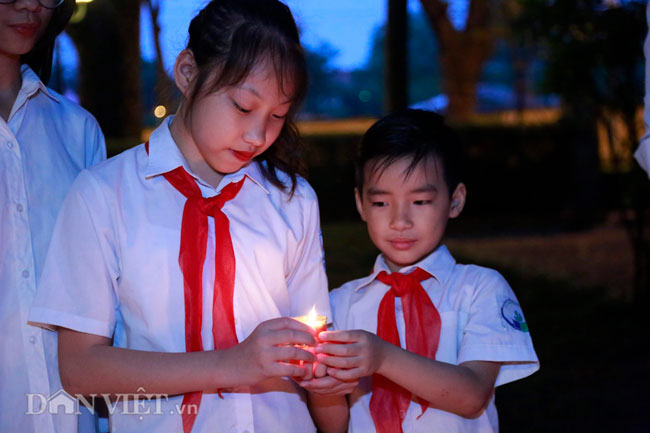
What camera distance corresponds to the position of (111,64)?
1014 cm

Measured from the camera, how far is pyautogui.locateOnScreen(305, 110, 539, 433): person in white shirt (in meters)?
2.33

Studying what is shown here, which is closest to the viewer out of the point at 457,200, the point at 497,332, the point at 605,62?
the point at 497,332

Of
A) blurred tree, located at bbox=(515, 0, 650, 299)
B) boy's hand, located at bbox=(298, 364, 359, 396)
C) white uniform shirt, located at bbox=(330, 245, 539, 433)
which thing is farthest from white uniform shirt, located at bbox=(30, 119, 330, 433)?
blurred tree, located at bbox=(515, 0, 650, 299)

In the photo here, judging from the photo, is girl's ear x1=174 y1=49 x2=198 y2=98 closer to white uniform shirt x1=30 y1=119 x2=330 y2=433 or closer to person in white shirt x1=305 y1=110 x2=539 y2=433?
white uniform shirt x1=30 y1=119 x2=330 y2=433

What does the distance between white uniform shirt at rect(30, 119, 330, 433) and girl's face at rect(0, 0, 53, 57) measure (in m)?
0.52

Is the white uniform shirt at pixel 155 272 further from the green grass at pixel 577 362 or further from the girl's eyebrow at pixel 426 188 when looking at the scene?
the green grass at pixel 577 362

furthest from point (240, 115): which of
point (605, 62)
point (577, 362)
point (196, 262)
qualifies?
point (605, 62)

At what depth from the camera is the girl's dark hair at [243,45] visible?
2074mm

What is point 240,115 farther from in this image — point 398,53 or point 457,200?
point 398,53

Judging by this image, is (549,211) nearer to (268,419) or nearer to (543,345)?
(543,345)

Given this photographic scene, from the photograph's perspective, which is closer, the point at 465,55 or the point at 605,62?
the point at 605,62

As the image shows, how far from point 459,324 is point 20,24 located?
1711 millimetres

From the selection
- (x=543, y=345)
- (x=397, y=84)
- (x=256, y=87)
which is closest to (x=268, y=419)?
(x=256, y=87)

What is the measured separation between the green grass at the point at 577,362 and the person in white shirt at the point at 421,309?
100 inches
